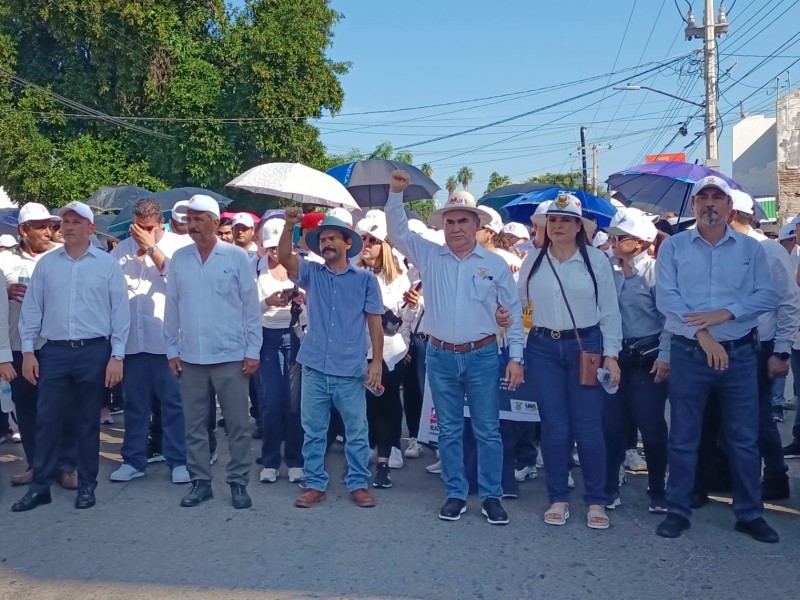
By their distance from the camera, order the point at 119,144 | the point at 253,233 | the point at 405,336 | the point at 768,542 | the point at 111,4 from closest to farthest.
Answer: the point at 768,542
the point at 405,336
the point at 253,233
the point at 111,4
the point at 119,144

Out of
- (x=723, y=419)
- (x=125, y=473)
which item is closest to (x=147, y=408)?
(x=125, y=473)

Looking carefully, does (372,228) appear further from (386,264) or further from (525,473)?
(525,473)

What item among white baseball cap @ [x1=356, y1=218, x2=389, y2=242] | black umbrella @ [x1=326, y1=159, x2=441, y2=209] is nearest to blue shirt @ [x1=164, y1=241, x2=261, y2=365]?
white baseball cap @ [x1=356, y1=218, x2=389, y2=242]

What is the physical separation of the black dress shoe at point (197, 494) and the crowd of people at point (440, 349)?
0.02 meters

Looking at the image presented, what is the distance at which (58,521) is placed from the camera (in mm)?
5582

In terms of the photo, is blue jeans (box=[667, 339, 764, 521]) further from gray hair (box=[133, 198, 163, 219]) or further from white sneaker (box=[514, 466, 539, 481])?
gray hair (box=[133, 198, 163, 219])

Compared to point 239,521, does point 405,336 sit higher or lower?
higher

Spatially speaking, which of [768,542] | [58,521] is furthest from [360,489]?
[768,542]

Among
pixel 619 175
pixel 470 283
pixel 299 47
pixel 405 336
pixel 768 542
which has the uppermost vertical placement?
pixel 299 47

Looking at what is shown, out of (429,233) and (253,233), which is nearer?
(429,233)

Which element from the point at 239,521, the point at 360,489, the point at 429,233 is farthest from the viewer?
the point at 429,233

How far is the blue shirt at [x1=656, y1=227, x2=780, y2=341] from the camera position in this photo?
5.12 meters

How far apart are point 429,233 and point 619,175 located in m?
1.92

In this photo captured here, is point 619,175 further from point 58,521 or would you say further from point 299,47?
point 299,47
